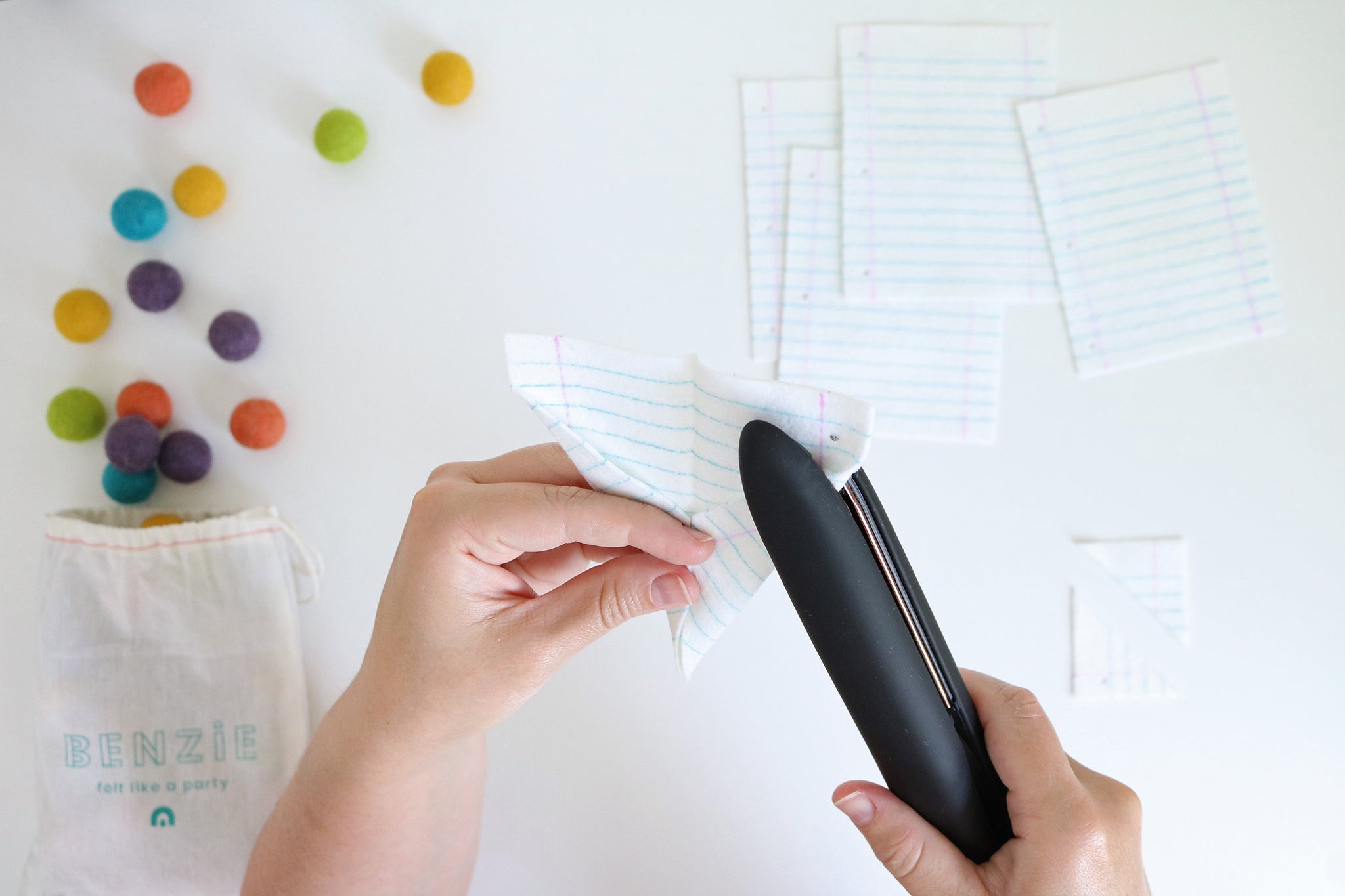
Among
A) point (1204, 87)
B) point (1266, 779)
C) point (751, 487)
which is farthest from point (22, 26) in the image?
point (1266, 779)

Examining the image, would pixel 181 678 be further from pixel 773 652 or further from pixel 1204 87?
pixel 1204 87

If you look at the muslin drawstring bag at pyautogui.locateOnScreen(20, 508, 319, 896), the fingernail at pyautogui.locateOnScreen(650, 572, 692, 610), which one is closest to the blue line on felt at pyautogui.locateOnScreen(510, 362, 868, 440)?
the fingernail at pyautogui.locateOnScreen(650, 572, 692, 610)

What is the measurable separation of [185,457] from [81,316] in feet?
0.61

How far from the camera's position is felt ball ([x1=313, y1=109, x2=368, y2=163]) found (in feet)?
2.79

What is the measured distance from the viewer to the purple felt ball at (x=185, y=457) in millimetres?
860

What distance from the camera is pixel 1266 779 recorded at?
34.7 inches

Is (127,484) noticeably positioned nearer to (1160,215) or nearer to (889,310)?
(889,310)

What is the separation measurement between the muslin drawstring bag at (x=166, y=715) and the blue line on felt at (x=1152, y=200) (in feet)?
2.92

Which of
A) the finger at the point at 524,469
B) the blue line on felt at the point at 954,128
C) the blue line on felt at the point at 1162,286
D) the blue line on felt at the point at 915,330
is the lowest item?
the finger at the point at 524,469

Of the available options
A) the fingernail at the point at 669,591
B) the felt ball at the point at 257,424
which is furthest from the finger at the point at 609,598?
the felt ball at the point at 257,424

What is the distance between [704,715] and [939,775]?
1.44ft

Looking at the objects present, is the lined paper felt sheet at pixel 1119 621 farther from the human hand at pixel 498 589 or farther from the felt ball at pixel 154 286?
the felt ball at pixel 154 286

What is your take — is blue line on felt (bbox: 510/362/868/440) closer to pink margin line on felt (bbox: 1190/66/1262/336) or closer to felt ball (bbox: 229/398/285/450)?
felt ball (bbox: 229/398/285/450)

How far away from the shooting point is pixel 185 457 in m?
0.86
